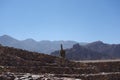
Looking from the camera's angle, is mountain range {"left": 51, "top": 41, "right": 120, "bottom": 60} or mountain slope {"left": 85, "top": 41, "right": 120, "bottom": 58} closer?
mountain range {"left": 51, "top": 41, "right": 120, "bottom": 60}

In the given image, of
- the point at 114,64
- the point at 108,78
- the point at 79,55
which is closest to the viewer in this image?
the point at 108,78

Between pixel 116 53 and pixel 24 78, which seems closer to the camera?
pixel 24 78

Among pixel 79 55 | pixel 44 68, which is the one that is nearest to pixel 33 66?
pixel 44 68

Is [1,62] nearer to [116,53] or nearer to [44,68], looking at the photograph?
[44,68]

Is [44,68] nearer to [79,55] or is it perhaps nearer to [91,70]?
[91,70]

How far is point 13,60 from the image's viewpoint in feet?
84.3

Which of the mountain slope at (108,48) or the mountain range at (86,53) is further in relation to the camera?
the mountain slope at (108,48)

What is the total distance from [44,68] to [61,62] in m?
5.41

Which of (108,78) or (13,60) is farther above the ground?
(13,60)

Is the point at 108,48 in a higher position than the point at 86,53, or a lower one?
higher

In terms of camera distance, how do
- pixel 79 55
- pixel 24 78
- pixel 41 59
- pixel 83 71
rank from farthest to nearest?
1. pixel 79 55
2. pixel 41 59
3. pixel 83 71
4. pixel 24 78

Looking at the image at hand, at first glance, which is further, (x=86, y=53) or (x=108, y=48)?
(x=108, y=48)

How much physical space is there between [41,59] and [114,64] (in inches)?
459

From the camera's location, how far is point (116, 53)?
12119 cm
